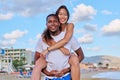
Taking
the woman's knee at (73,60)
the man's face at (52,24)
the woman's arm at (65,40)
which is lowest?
the woman's knee at (73,60)

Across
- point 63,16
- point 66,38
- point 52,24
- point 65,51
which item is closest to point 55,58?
point 65,51

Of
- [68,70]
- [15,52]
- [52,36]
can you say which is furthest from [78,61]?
[15,52]

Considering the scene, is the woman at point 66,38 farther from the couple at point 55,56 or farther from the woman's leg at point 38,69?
the woman's leg at point 38,69

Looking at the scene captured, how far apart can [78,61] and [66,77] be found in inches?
8.3

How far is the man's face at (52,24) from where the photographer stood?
386 cm

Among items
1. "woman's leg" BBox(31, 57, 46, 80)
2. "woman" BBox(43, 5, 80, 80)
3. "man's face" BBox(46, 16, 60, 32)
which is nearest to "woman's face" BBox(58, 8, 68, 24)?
"woman" BBox(43, 5, 80, 80)

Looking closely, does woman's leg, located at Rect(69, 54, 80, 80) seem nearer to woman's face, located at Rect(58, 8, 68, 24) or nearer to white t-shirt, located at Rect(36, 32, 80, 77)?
white t-shirt, located at Rect(36, 32, 80, 77)

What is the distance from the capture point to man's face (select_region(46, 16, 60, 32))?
386 centimetres

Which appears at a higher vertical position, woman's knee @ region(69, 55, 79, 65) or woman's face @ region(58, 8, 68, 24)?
woman's face @ region(58, 8, 68, 24)

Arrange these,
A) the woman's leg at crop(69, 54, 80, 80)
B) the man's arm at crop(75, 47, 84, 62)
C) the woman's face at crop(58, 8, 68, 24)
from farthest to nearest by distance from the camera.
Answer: the man's arm at crop(75, 47, 84, 62), the woman's face at crop(58, 8, 68, 24), the woman's leg at crop(69, 54, 80, 80)

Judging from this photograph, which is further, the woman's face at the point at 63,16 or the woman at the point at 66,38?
the woman's face at the point at 63,16

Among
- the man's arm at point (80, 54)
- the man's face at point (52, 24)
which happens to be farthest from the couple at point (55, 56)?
the man's arm at point (80, 54)

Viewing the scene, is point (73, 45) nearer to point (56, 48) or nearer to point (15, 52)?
point (56, 48)

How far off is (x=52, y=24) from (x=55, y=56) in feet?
1.10
